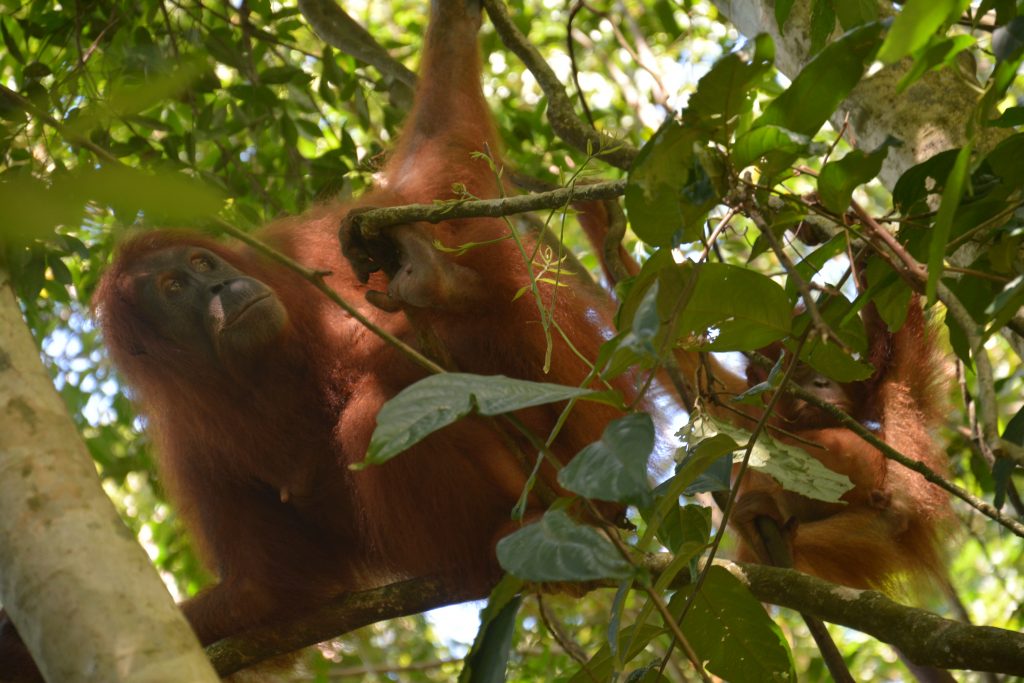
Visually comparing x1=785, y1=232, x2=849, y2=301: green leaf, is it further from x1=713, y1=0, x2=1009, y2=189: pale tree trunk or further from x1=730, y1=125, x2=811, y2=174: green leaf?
x1=713, y1=0, x2=1009, y2=189: pale tree trunk

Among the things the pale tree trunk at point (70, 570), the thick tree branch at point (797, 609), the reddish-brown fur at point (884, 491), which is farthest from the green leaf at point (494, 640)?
the reddish-brown fur at point (884, 491)

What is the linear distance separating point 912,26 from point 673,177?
1.24 ft

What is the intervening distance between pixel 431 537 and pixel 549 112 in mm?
1147

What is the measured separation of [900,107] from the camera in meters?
2.42

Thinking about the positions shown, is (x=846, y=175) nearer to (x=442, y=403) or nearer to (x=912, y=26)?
(x=912, y=26)

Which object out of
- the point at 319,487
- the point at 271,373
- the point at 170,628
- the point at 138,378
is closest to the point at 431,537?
the point at 319,487

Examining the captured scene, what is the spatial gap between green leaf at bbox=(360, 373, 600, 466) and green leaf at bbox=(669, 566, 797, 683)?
60 cm

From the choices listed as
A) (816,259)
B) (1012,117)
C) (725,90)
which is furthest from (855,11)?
(725,90)

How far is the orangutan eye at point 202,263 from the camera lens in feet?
9.89

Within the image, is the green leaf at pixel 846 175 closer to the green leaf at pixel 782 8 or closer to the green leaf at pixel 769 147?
the green leaf at pixel 769 147

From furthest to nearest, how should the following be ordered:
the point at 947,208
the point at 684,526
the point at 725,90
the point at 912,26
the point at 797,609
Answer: the point at 797,609
the point at 684,526
the point at 725,90
the point at 947,208
the point at 912,26

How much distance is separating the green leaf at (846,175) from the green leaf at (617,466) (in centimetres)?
44

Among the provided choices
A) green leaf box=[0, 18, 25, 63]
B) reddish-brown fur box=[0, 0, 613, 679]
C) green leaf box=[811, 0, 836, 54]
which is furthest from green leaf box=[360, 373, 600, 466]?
green leaf box=[0, 18, 25, 63]

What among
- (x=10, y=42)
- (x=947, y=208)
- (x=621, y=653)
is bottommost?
(x=621, y=653)
